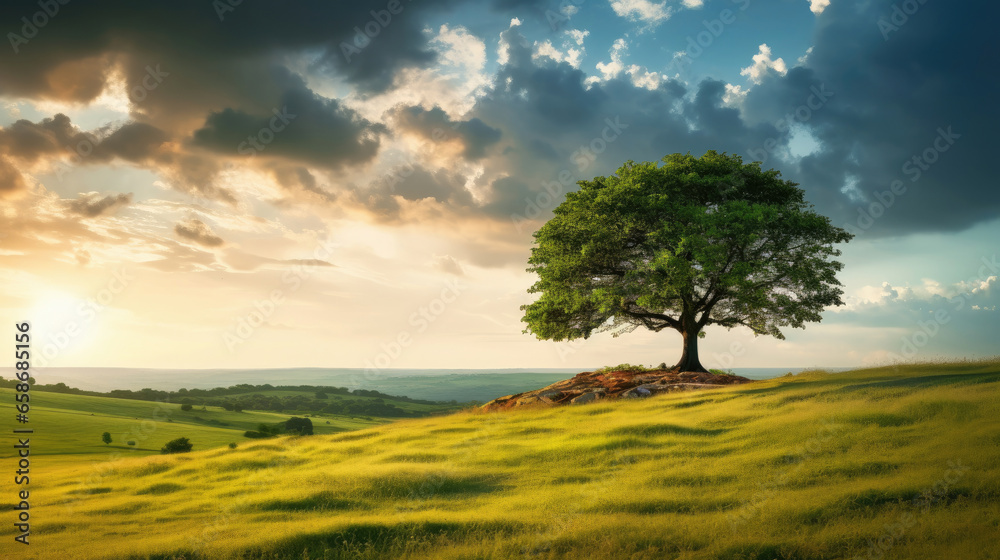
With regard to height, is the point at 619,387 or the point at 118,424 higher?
the point at 619,387

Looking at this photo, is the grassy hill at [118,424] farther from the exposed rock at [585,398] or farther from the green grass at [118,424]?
the exposed rock at [585,398]

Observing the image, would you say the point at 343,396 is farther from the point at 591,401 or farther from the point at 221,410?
the point at 591,401

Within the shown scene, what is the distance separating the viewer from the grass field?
439 inches

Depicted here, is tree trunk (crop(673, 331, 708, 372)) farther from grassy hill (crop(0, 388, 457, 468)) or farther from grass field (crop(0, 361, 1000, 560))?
grassy hill (crop(0, 388, 457, 468))

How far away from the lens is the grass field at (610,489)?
36.6ft

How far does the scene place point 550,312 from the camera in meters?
39.8

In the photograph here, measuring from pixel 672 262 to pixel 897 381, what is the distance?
12417 millimetres

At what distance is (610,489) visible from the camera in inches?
597

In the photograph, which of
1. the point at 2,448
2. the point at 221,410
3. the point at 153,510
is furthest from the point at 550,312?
the point at 221,410

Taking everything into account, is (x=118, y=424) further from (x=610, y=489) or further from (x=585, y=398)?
(x=610, y=489)

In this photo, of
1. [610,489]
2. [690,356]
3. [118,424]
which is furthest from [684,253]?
[118,424]

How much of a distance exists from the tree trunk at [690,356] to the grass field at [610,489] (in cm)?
1097

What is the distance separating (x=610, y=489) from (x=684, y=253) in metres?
23.1

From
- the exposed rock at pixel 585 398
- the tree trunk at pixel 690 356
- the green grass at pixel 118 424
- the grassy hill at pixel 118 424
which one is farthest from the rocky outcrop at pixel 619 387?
the green grass at pixel 118 424
